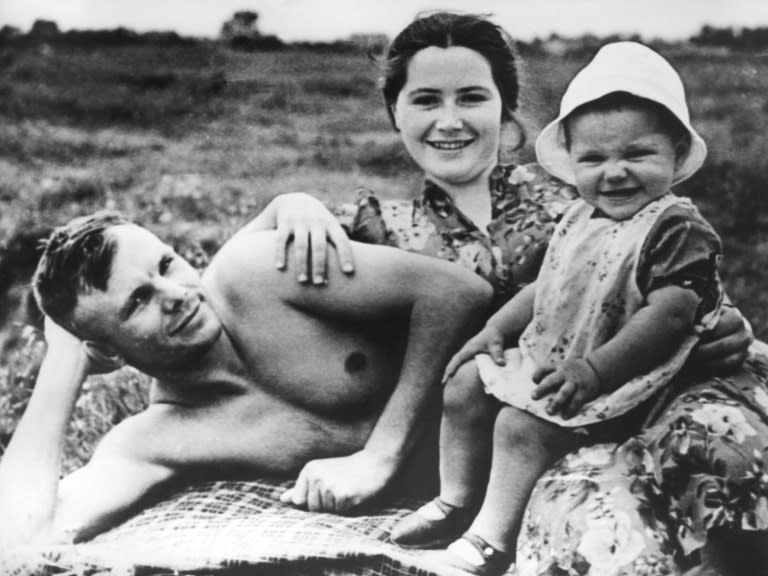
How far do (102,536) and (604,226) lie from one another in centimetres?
193

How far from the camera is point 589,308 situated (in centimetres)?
372

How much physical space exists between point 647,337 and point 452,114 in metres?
0.99

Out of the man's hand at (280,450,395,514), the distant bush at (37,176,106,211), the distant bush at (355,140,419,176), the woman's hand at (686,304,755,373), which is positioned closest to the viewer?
the woman's hand at (686,304,755,373)

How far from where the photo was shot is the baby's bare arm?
3.62m

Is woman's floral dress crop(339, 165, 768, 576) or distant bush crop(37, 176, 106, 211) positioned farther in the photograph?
distant bush crop(37, 176, 106, 211)

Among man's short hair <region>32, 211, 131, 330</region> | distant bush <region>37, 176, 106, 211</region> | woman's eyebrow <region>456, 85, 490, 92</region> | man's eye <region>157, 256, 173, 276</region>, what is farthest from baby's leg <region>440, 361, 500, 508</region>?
distant bush <region>37, 176, 106, 211</region>

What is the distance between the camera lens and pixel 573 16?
438 centimetres

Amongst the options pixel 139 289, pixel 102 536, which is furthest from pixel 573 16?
pixel 102 536

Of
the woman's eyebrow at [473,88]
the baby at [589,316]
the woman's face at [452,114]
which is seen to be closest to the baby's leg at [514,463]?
the baby at [589,316]

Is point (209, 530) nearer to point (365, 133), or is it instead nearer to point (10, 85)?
point (365, 133)

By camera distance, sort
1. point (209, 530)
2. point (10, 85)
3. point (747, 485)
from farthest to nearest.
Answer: point (10, 85)
point (209, 530)
point (747, 485)

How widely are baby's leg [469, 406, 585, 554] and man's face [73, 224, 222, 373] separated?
1.03 metres

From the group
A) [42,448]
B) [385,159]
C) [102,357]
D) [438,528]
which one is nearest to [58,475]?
[42,448]

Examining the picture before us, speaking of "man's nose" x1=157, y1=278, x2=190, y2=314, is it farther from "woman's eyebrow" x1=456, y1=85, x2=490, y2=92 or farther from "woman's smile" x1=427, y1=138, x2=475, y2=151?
"woman's eyebrow" x1=456, y1=85, x2=490, y2=92
